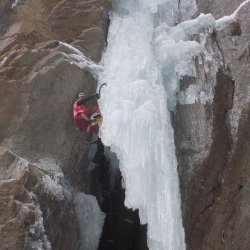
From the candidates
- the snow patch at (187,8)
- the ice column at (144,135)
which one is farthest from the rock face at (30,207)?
the snow patch at (187,8)

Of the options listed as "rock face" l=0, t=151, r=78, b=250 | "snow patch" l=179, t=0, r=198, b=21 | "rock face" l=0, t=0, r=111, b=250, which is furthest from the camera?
"snow patch" l=179, t=0, r=198, b=21

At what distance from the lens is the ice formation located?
35.3ft

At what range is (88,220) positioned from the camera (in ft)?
36.0

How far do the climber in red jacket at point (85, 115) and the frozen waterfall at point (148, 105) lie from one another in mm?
266

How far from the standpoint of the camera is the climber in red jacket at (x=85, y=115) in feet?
33.5

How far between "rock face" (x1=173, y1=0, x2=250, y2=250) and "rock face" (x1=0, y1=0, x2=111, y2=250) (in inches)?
104

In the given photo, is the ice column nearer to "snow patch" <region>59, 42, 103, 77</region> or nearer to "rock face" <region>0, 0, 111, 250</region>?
"snow patch" <region>59, 42, 103, 77</region>

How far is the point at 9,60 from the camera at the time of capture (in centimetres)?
1041

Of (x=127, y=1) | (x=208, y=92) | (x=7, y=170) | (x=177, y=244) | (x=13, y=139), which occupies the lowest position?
(x=177, y=244)

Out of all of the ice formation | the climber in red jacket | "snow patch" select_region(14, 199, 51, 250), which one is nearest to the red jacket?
the climber in red jacket

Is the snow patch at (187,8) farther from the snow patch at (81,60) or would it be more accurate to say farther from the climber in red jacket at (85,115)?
the climber in red jacket at (85,115)

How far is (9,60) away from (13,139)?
6.76ft

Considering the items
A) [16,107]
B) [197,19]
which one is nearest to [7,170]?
[16,107]

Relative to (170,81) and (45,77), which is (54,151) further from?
(170,81)
